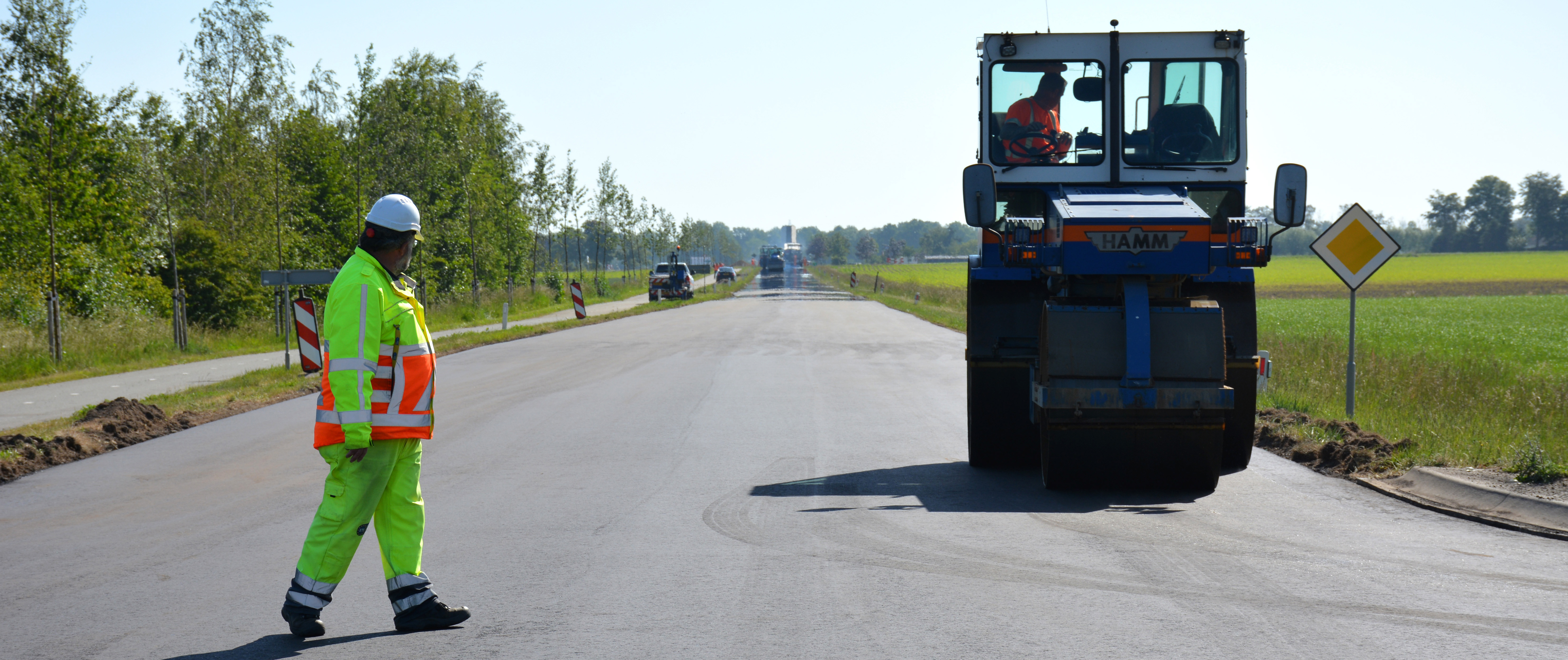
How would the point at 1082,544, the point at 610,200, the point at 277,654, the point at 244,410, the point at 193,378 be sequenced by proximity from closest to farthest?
the point at 277,654 < the point at 1082,544 < the point at 244,410 < the point at 193,378 < the point at 610,200

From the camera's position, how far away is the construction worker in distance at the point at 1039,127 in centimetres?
859

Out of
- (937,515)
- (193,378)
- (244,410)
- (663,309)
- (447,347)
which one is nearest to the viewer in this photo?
(937,515)

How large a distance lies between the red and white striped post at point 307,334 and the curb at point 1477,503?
13.0 m

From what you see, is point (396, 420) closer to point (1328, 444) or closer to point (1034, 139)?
point (1034, 139)

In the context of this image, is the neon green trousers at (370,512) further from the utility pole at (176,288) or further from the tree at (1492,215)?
the tree at (1492,215)

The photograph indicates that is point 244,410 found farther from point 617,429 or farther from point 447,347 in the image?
point 447,347

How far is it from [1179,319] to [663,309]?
38877 millimetres

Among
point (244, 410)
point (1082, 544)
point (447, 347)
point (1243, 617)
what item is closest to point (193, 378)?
point (244, 410)

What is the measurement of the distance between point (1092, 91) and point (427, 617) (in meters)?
6.36

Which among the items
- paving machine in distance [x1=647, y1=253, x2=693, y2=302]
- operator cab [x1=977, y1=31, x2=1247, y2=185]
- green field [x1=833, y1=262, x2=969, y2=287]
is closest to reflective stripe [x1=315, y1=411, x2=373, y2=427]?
operator cab [x1=977, y1=31, x2=1247, y2=185]

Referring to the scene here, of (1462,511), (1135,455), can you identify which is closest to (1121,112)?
(1135,455)

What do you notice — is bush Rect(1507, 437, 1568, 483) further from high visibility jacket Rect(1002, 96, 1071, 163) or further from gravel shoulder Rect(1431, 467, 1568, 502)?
high visibility jacket Rect(1002, 96, 1071, 163)

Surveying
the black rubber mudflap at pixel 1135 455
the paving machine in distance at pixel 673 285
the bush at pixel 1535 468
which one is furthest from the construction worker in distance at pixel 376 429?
the paving machine in distance at pixel 673 285

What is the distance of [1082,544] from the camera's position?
6.07 meters
